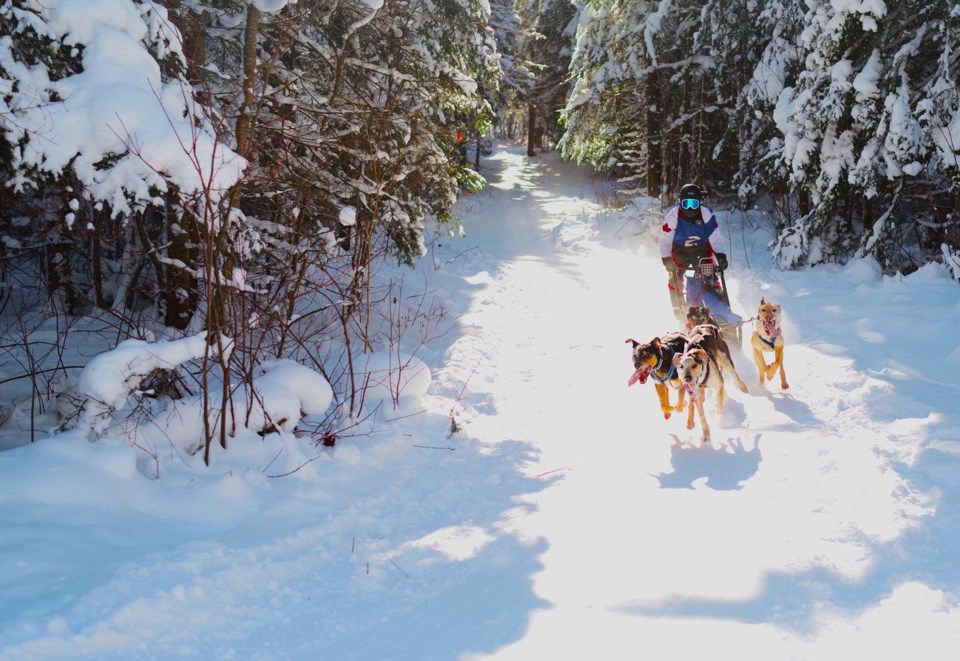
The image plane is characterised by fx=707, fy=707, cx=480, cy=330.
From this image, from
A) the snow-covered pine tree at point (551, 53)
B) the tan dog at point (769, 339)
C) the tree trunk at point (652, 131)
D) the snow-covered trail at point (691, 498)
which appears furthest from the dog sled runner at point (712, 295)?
the snow-covered pine tree at point (551, 53)

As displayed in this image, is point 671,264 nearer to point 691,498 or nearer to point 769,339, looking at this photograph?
point 769,339

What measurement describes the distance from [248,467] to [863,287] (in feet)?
27.6

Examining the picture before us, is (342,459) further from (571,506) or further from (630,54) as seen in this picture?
(630,54)

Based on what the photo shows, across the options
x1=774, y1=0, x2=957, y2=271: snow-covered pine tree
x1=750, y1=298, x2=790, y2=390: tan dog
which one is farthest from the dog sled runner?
x1=774, y1=0, x2=957, y2=271: snow-covered pine tree

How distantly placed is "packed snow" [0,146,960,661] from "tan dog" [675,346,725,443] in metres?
0.26

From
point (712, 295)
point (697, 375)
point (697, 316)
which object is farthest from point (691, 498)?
point (712, 295)

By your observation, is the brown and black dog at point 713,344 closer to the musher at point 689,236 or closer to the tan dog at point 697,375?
the tan dog at point 697,375

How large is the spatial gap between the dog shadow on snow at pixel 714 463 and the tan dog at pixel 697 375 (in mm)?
168

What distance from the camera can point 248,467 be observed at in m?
5.03

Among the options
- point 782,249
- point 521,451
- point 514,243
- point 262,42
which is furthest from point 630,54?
point 521,451

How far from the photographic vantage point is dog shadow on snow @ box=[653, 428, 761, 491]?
17.2 ft

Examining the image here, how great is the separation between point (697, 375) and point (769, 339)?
1453mm

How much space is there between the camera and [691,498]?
16.1ft

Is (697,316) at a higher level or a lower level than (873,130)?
lower
